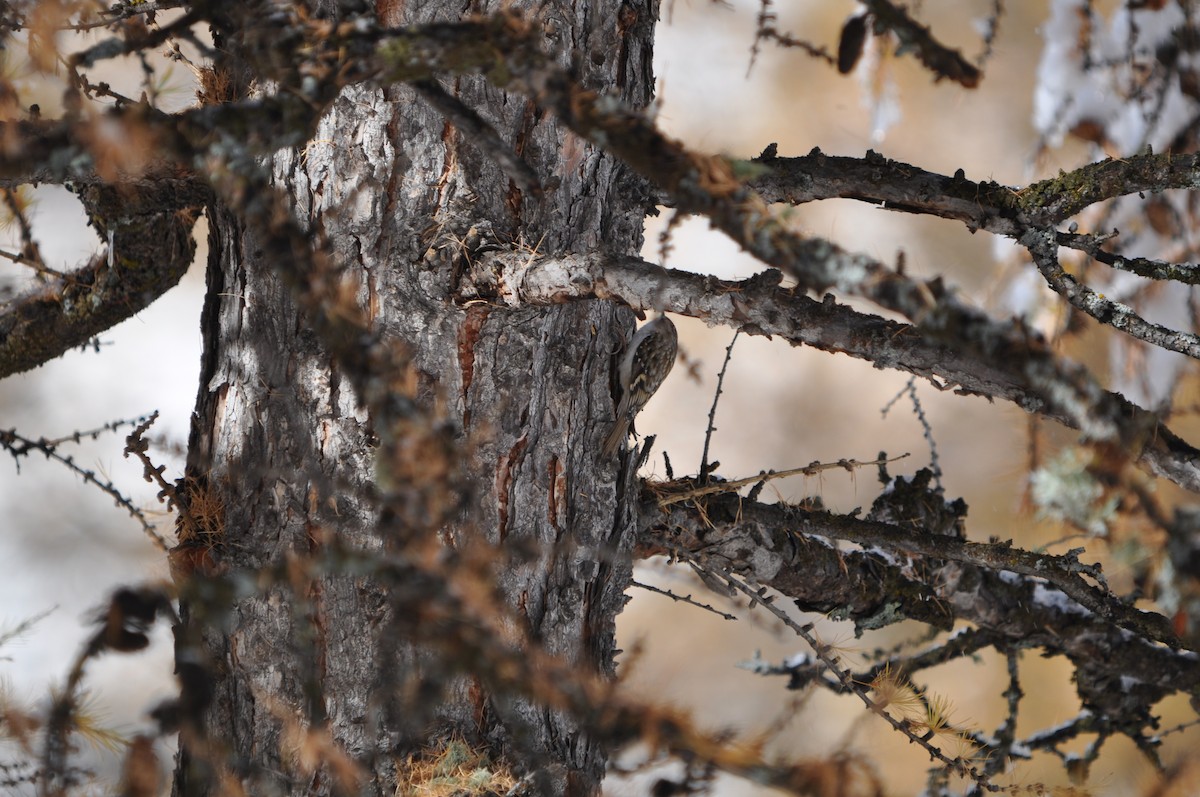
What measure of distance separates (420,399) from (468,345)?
0.12 m

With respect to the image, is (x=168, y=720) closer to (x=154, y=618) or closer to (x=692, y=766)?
(x=154, y=618)

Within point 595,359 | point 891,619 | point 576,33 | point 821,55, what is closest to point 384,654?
point 595,359

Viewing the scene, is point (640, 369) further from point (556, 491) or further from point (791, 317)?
point (791, 317)

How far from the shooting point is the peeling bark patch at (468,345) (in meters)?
1.69

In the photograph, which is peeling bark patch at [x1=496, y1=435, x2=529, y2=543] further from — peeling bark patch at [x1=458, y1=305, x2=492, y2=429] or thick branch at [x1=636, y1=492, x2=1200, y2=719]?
thick branch at [x1=636, y1=492, x2=1200, y2=719]

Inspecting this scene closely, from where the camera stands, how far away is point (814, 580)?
7.15 feet

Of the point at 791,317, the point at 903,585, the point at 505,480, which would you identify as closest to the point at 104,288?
the point at 505,480

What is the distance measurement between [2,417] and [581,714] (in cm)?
588

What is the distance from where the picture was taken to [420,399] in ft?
5.57

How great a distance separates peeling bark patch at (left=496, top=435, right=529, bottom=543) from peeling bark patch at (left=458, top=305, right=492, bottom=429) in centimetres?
10

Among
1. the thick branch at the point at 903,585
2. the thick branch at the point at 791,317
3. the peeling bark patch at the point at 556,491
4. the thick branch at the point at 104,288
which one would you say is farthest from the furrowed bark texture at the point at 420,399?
the thick branch at the point at 104,288

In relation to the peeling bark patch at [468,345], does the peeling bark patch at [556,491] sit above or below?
below

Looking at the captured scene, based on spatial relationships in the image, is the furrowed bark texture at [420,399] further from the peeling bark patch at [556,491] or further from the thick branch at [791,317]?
the thick branch at [791,317]

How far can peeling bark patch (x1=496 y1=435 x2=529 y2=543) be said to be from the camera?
1.73 meters
